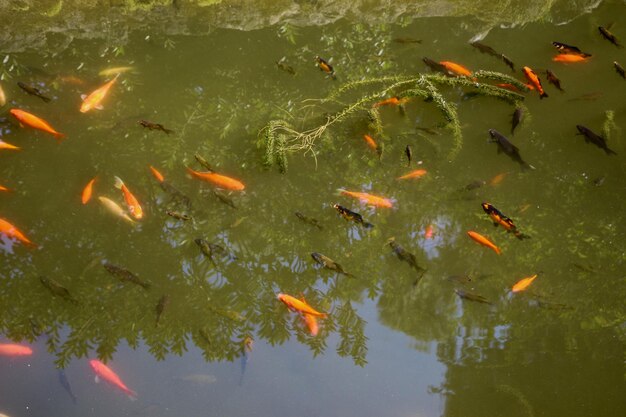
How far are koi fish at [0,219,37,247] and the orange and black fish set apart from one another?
11.8 feet

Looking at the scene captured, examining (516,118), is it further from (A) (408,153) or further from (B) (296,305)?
(B) (296,305)

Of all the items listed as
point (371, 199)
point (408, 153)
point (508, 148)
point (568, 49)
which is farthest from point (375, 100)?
point (568, 49)

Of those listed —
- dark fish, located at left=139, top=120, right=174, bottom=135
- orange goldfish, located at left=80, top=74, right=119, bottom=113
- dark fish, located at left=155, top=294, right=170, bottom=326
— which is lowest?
dark fish, located at left=155, top=294, right=170, bottom=326

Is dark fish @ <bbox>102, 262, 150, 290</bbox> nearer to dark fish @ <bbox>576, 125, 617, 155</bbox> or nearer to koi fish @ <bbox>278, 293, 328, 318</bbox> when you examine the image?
koi fish @ <bbox>278, 293, 328, 318</bbox>

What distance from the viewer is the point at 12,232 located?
3955mm

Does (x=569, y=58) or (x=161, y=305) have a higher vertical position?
(x=569, y=58)

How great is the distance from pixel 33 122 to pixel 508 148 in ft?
13.6

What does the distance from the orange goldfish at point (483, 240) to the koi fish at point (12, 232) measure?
3.45 metres

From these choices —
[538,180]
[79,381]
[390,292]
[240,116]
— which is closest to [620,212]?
[538,180]

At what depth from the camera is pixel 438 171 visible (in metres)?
4.41

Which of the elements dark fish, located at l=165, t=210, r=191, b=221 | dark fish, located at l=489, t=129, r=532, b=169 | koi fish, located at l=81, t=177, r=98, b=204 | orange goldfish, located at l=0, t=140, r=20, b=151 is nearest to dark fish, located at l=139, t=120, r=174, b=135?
koi fish, located at l=81, t=177, r=98, b=204

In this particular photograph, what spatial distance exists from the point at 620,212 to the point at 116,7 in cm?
518

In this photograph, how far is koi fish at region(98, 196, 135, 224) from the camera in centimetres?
411

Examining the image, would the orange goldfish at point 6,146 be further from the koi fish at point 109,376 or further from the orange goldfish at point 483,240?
the orange goldfish at point 483,240
